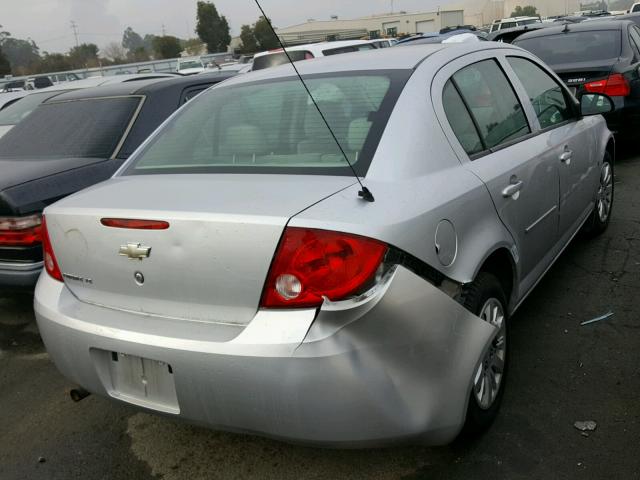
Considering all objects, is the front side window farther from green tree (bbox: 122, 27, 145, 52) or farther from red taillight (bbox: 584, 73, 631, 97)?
red taillight (bbox: 584, 73, 631, 97)

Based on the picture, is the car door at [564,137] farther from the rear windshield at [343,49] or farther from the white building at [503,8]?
the white building at [503,8]

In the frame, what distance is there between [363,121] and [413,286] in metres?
0.80

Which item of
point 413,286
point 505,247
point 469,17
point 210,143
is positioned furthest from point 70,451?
point 469,17

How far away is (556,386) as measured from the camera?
9.70 feet

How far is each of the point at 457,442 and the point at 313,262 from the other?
1149mm

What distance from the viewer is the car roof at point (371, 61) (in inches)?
111

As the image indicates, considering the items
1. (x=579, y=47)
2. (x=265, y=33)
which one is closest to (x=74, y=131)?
(x=265, y=33)

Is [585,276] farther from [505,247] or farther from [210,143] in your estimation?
[210,143]

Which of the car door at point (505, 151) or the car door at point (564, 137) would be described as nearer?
the car door at point (505, 151)

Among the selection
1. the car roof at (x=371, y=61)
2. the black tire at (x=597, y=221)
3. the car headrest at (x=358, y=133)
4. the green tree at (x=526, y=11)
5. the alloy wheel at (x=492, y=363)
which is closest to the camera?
the car headrest at (x=358, y=133)

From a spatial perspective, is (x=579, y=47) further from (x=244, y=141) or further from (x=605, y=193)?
(x=244, y=141)

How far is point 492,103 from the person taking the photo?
3127mm

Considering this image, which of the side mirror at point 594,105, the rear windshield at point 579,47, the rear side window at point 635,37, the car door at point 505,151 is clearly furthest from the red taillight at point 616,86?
the car door at point 505,151

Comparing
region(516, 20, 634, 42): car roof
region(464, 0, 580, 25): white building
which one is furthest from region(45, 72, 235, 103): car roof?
region(464, 0, 580, 25): white building
